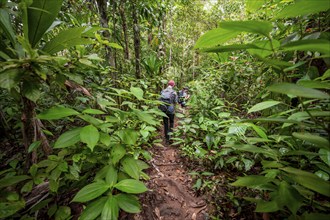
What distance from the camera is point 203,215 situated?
2.07m

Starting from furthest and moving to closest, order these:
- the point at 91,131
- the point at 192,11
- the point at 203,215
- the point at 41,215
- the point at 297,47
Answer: the point at 192,11 < the point at 203,215 < the point at 41,215 < the point at 91,131 < the point at 297,47

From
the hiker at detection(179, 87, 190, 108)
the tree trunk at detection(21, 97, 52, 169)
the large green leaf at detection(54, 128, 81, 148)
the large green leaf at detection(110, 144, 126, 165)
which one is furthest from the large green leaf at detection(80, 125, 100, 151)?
the hiker at detection(179, 87, 190, 108)

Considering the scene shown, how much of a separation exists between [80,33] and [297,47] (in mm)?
1496

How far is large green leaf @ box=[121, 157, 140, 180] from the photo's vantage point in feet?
4.34

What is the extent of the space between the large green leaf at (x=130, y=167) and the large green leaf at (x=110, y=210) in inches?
8.4

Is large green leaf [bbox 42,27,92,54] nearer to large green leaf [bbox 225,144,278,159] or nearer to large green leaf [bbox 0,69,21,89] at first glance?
large green leaf [bbox 0,69,21,89]

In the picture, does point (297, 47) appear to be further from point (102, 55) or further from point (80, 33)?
point (102, 55)

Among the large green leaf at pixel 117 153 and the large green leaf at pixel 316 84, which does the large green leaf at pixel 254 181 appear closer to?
the large green leaf at pixel 316 84

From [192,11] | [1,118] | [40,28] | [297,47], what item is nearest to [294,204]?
[297,47]

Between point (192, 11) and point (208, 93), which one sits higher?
point (192, 11)

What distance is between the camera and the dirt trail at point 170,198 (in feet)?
6.56

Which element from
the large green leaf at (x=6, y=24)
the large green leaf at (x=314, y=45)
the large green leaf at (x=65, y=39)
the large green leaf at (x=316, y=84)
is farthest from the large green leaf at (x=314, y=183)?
the large green leaf at (x=6, y=24)

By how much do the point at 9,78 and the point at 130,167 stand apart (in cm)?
95

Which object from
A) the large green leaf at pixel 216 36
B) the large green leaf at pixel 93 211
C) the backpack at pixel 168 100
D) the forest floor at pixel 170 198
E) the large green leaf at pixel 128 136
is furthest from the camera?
the backpack at pixel 168 100
